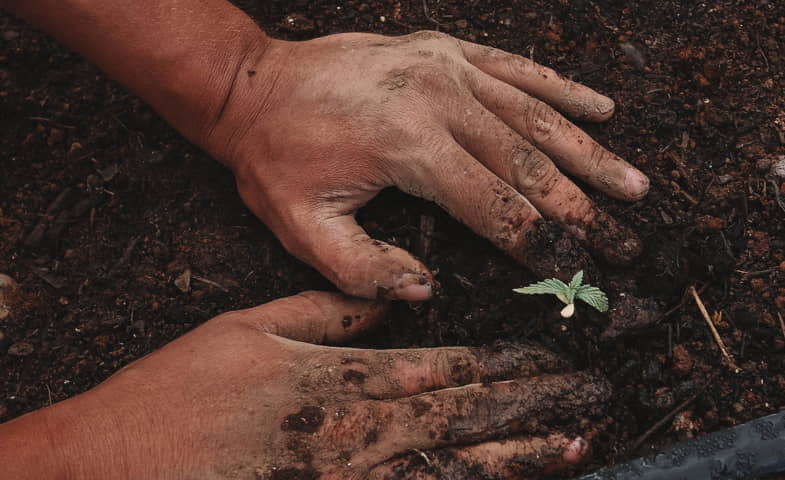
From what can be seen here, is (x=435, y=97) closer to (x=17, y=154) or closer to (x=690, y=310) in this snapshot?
(x=690, y=310)

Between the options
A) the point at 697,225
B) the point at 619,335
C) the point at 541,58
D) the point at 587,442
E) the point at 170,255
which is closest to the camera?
the point at 587,442

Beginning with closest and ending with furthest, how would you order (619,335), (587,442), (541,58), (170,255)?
1. (587,442)
2. (619,335)
3. (170,255)
4. (541,58)

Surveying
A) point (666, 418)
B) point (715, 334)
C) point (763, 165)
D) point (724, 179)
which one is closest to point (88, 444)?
point (666, 418)

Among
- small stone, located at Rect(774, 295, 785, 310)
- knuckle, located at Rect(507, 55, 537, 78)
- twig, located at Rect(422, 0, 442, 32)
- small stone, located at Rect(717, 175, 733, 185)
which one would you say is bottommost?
small stone, located at Rect(774, 295, 785, 310)

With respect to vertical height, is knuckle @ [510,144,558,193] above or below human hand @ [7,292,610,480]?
above

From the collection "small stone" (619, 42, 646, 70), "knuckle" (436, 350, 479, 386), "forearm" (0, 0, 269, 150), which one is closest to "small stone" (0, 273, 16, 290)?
"forearm" (0, 0, 269, 150)

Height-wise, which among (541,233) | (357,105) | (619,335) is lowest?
(619,335)

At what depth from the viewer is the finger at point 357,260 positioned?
1.95 meters

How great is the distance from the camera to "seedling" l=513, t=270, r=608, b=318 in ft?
6.15

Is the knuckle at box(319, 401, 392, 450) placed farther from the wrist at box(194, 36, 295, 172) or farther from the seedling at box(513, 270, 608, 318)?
the wrist at box(194, 36, 295, 172)

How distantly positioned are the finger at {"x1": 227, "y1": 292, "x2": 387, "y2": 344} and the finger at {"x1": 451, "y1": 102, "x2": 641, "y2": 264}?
1.96 ft

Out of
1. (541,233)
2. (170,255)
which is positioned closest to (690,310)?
(541,233)

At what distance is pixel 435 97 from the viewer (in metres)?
2.19

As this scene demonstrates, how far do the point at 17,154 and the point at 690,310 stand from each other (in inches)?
97.8
